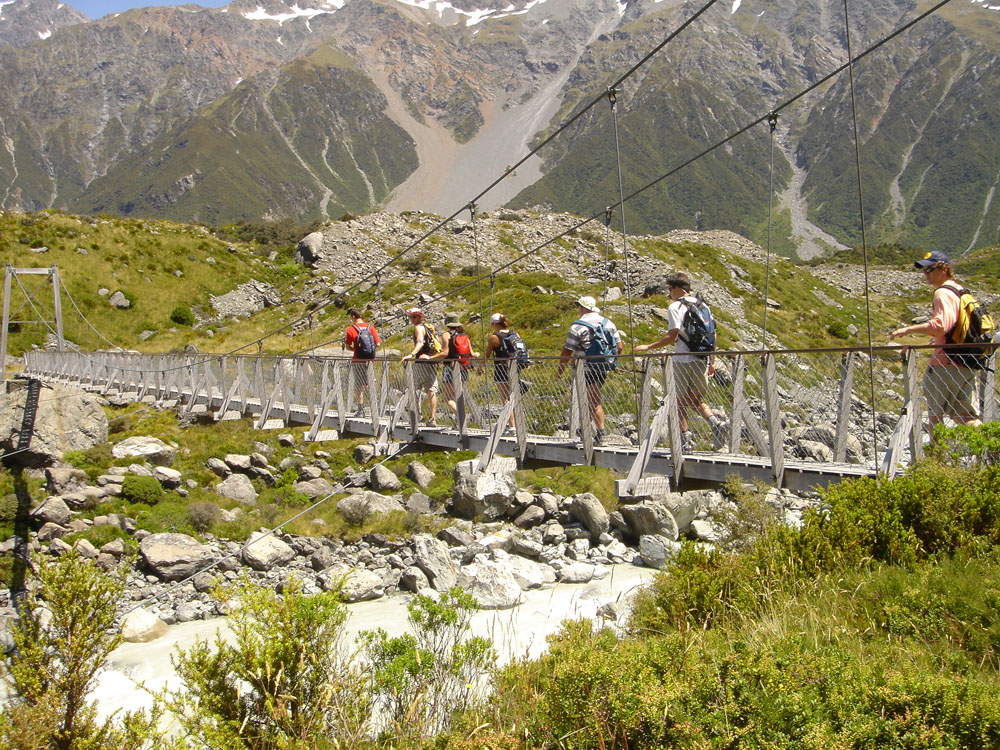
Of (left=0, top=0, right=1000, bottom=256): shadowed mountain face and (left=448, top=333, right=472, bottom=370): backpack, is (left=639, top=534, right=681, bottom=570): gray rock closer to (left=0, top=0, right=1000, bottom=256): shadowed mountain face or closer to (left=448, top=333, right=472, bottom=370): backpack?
(left=448, top=333, right=472, bottom=370): backpack

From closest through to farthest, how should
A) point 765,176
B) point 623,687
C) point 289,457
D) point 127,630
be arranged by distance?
point 623,687
point 127,630
point 289,457
point 765,176

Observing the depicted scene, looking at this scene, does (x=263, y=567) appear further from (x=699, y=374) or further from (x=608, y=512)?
(x=699, y=374)

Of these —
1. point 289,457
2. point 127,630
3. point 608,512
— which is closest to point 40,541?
point 127,630

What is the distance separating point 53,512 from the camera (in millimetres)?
11227

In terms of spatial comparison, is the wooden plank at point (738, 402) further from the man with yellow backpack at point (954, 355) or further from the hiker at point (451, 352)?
A: the hiker at point (451, 352)

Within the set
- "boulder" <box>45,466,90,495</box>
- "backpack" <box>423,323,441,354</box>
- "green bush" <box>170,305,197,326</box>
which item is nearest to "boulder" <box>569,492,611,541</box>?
"backpack" <box>423,323,441,354</box>

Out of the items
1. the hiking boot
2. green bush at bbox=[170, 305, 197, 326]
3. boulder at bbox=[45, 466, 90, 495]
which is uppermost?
green bush at bbox=[170, 305, 197, 326]

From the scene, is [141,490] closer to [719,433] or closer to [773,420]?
[719,433]

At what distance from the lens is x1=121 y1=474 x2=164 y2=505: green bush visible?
12297 mm

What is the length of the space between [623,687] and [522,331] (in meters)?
17.3

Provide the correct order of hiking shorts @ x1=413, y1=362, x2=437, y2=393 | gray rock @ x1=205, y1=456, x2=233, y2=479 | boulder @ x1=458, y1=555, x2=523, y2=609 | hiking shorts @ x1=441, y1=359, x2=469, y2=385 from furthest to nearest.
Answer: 1. gray rock @ x1=205, y1=456, x2=233, y2=479
2. boulder @ x1=458, y1=555, x2=523, y2=609
3. hiking shorts @ x1=413, y1=362, x2=437, y2=393
4. hiking shorts @ x1=441, y1=359, x2=469, y2=385

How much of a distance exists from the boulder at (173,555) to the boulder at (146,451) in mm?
3694

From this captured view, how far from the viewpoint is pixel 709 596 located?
4938mm

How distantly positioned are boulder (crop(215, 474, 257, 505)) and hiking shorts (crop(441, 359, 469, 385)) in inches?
279
